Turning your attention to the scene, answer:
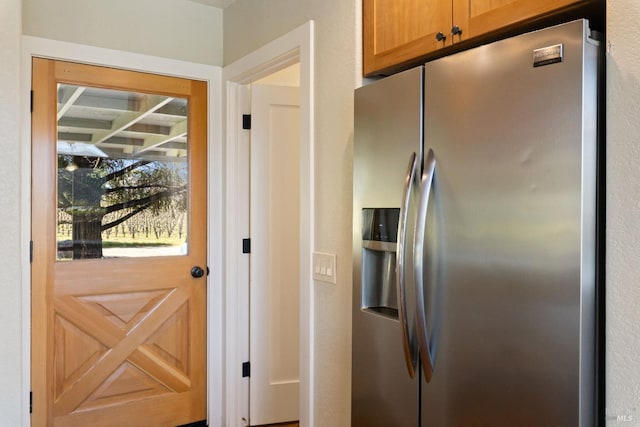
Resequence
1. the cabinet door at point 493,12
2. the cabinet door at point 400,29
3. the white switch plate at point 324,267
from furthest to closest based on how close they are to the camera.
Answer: the white switch plate at point 324,267
the cabinet door at point 400,29
the cabinet door at point 493,12

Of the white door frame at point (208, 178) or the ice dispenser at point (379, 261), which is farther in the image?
the white door frame at point (208, 178)

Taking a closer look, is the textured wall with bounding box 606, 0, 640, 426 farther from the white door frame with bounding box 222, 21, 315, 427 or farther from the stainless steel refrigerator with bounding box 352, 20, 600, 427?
the white door frame with bounding box 222, 21, 315, 427

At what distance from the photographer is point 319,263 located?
6.98 feet

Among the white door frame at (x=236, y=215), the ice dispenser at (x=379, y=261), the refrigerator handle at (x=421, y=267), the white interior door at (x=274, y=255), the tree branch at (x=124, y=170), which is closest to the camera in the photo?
the refrigerator handle at (x=421, y=267)

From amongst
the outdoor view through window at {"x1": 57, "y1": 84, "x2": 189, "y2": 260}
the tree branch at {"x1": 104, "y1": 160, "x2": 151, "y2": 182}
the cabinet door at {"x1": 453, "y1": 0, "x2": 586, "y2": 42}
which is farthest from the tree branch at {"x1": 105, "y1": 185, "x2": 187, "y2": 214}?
the cabinet door at {"x1": 453, "y1": 0, "x2": 586, "y2": 42}

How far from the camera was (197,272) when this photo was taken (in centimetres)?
295

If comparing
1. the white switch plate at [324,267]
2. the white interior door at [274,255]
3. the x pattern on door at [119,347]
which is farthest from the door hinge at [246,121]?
the white switch plate at [324,267]

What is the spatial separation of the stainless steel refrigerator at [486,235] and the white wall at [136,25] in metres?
1.66

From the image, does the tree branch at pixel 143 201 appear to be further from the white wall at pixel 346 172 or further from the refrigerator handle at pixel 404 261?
the refrigerator handle at pixel 404 261

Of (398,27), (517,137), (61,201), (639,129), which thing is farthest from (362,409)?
(61,201)

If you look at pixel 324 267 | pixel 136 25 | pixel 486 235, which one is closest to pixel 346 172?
pixel 324 267

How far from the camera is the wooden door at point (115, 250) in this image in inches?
101

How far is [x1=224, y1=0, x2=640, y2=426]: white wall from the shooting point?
106 centimetres

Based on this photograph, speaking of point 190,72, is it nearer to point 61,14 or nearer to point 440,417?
point 61,14
